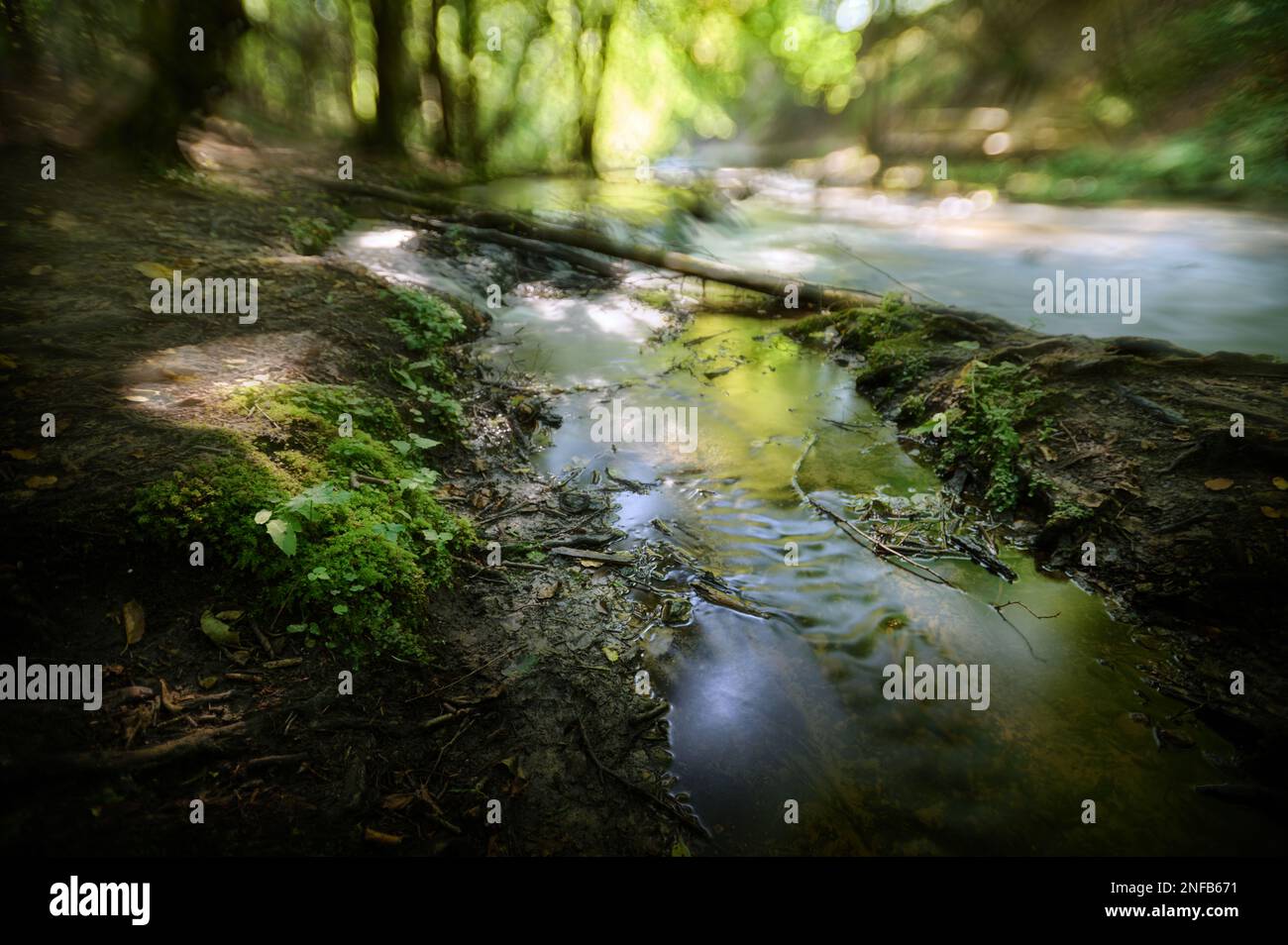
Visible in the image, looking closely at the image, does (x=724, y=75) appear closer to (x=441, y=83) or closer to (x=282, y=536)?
(x=441, y=83)

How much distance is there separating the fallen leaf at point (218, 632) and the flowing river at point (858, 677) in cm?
238

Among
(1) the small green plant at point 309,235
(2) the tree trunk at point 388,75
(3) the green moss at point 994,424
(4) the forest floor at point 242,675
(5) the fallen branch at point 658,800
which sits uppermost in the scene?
(2) the tree trunk at point 388,75

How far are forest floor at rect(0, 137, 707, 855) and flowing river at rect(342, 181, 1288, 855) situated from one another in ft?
1.71

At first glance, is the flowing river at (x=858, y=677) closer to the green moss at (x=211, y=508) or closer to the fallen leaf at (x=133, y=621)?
the green moss at (x=211, y=508)

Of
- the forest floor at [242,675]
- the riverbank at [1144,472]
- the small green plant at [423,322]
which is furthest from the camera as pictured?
the small green plant at [423,322]

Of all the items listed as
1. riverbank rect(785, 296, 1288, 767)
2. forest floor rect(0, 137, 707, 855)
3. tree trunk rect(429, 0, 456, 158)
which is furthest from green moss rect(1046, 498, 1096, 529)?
tree trunk rect(429, 0, 456, 158)

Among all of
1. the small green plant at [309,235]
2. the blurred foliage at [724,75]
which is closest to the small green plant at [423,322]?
the small green plant at [309,235]

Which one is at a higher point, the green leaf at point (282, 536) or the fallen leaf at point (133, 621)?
the green leaf at point (282, 536)

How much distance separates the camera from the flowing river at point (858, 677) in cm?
298

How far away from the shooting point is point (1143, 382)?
6020 millimetres

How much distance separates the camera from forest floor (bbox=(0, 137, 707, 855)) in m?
2.29

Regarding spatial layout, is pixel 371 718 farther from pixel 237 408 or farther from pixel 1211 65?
pixel 1211 65

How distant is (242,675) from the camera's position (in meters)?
2.78

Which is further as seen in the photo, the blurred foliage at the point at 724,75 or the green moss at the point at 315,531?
the blurred foliage at the point at 724,75
